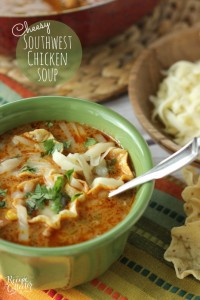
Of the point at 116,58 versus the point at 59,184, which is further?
the point at 116,58

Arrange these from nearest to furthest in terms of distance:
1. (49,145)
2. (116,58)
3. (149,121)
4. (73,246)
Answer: (73,246) < (49,145) < (149,121) < (116,58)

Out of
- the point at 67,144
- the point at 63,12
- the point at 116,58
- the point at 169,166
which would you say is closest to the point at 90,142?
the point at 67,144

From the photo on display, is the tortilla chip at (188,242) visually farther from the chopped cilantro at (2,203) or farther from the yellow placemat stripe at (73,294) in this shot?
the chopped cilantro at (2,203)

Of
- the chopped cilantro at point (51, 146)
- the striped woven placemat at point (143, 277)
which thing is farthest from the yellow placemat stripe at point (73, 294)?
the chopped cilantro at point (51, 146)

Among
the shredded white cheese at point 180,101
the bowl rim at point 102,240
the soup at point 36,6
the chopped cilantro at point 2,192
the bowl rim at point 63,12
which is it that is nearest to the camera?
the bowl rim at point 102,240

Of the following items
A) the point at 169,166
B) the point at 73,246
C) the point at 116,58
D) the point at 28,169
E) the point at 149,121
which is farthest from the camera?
the point at 116,58

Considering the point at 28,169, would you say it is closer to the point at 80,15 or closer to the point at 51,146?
the point at 51,146
